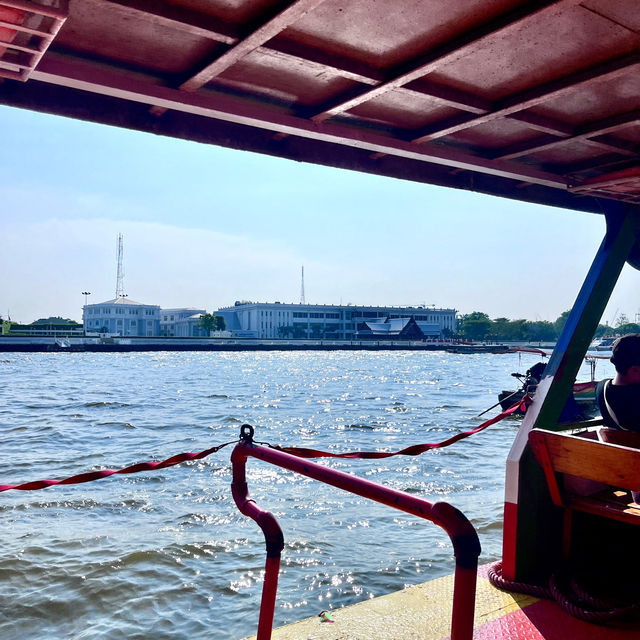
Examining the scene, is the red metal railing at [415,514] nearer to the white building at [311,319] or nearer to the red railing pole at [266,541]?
the red railing pole at [266,541]

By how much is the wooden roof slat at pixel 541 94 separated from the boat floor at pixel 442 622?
3.42 m

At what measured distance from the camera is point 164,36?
121 inches

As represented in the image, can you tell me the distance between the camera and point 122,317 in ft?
586

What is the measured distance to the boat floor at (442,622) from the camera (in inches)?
Result: 153

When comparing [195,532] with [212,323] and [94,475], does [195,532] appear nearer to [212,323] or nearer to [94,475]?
[94,475]

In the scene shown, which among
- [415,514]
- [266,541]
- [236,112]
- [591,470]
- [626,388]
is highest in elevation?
[236,112]

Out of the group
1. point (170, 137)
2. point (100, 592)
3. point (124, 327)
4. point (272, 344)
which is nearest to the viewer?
point (170, 137)

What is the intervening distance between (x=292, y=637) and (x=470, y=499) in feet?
24.6

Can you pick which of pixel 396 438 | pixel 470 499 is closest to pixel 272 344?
pixel 396 438

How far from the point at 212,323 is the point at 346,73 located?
171m

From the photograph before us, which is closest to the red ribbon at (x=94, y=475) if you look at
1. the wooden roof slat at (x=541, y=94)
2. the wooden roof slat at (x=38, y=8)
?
the wooden roof slat at (x=38, y=8)

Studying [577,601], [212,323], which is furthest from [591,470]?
[212,323]

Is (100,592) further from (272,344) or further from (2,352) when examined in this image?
(272,344)

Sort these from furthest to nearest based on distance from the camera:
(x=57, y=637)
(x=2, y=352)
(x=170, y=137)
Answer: (x=2, y=352) < (x=57, y=637) < (x=170, y=137)
